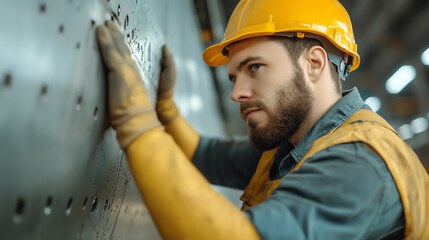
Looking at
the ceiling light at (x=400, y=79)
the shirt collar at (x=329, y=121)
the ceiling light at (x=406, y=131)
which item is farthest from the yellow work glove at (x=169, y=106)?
the ceiling light at (x=406, y=131)

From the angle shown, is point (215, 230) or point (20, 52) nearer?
point (20, 52)

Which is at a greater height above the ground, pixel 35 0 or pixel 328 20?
pixel 35 0

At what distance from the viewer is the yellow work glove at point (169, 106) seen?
4.95ft

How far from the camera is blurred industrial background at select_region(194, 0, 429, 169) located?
14.0 ft

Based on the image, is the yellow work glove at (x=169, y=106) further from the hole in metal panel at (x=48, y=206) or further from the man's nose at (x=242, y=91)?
the hole in metal panel at (x=48, y=206)

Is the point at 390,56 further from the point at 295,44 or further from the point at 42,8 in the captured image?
the point at 42,8

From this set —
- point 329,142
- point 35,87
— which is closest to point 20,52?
point 35,87

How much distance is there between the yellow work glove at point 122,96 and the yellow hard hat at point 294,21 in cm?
63

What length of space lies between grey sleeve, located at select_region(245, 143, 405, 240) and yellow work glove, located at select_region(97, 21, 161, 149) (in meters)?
0.35

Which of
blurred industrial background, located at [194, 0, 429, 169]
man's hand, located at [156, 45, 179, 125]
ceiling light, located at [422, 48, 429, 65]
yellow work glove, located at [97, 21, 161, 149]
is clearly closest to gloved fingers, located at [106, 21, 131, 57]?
yellow work glove, located at [97, 21, 161, 149]

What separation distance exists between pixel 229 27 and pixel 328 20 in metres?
0.42

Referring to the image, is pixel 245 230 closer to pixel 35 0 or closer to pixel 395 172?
pixel 395 172

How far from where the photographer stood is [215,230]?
0.75 m

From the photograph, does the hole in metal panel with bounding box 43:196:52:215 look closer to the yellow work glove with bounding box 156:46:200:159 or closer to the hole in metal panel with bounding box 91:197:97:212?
the hole in metal panel with bounding box 91:197:97:212
